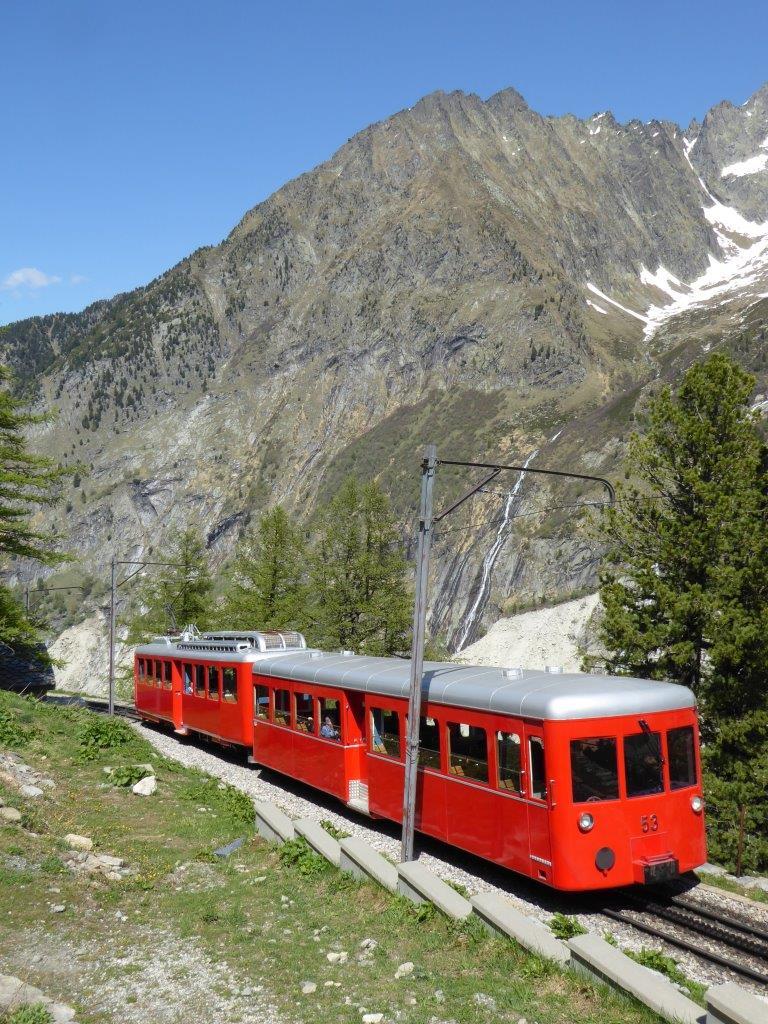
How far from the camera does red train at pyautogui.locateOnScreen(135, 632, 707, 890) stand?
35.7 feet

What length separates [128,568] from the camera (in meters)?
162

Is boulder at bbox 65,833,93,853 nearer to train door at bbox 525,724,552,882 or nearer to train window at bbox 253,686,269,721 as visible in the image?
train door at bbox 525,724,552,882

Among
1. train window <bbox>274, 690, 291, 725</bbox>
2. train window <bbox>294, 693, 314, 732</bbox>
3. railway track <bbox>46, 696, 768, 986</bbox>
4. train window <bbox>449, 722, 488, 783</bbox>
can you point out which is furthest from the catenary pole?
train window <bbox>274, 690, 291, 725</bbox>

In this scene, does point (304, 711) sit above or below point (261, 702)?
above

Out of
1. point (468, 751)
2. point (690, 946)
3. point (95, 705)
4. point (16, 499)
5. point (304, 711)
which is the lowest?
point (95, 705)

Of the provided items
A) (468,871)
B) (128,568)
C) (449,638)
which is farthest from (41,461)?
(128,568)

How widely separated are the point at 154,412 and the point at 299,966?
193079mm

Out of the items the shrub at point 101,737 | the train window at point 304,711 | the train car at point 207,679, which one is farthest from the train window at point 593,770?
the shrub at point 101,737

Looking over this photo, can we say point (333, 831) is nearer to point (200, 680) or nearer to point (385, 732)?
point (385, 732)

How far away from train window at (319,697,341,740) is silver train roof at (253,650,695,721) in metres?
0.68

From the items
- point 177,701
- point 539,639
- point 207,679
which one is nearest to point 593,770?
point 207,679

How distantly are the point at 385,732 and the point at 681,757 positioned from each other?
5.41m

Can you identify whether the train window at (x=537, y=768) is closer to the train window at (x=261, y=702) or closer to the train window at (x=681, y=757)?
the train window at (x=681, y=757)

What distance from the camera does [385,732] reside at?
15125 millimetres
